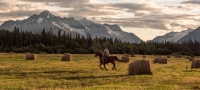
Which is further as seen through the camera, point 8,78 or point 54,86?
point 8,78

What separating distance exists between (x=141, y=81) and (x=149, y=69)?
5.77 m

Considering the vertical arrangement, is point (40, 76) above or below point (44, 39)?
above

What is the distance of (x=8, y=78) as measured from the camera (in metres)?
28.2

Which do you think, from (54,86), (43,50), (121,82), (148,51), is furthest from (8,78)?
(148,51)

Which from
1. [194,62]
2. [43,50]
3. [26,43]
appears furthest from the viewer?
[26,43]

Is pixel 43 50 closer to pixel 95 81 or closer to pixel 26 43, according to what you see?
pixel 26 43

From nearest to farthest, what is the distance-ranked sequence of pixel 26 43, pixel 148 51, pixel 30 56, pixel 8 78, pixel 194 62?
pixel 8 78
pixel 194 62
pixel 30 56
pixel 26 43
pixel 148 51

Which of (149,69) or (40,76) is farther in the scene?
(149,69)

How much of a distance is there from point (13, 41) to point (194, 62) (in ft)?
402

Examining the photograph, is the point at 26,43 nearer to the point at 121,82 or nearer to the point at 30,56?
the point at 30,56

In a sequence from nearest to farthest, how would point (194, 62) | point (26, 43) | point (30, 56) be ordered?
point (194, 62) → point (30, 56) → point (26, 43)

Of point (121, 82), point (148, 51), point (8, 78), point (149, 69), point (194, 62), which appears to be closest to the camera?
point (121, 82)

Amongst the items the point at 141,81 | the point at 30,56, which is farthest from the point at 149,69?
the point at 30,56

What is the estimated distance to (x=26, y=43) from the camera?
150250 millimetres
